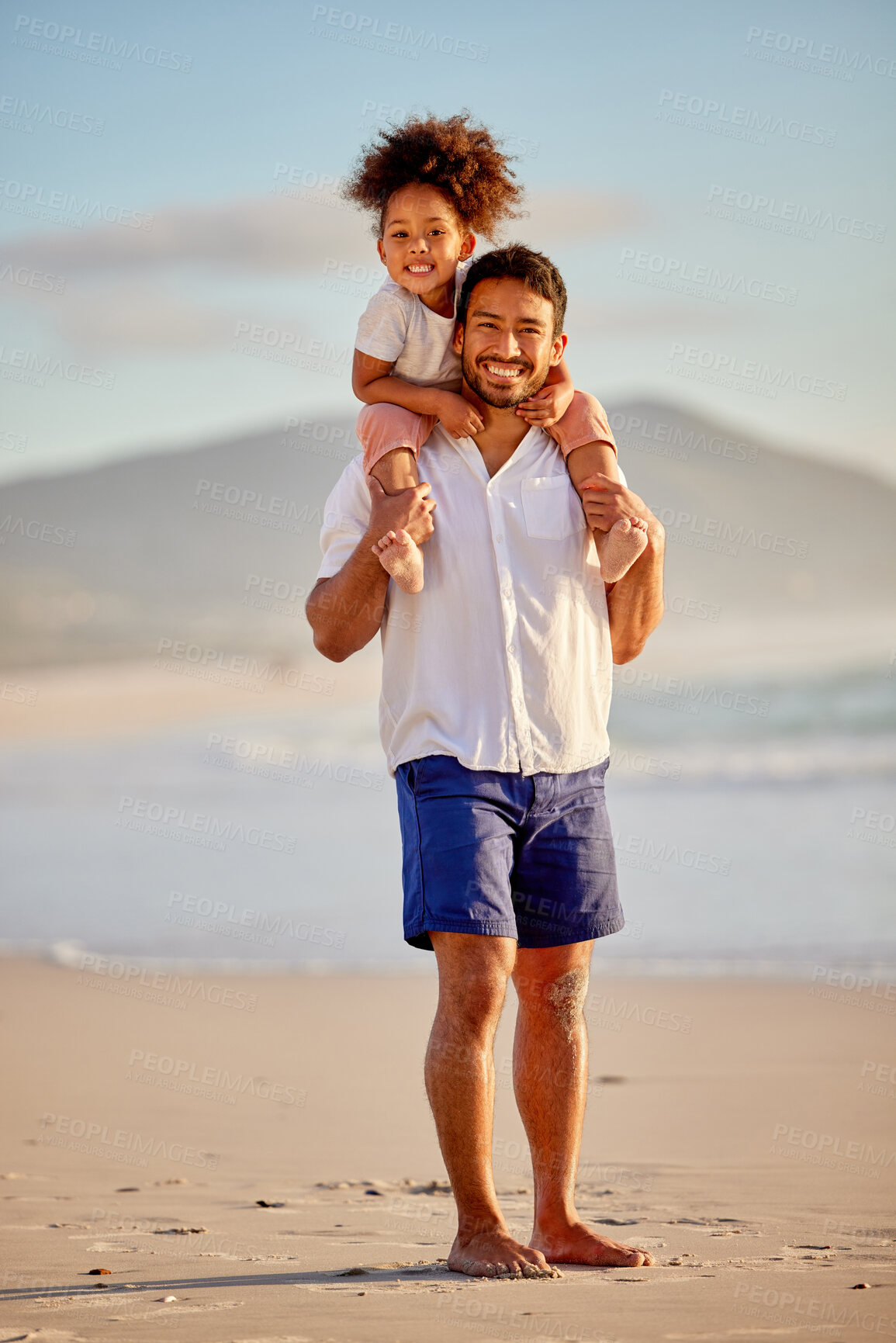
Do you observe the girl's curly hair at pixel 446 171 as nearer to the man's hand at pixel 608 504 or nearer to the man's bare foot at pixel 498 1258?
the man's hand at pixel 608 504

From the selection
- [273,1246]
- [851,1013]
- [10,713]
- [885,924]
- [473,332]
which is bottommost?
[273,1246]

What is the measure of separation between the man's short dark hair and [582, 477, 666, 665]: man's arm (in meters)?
0.47

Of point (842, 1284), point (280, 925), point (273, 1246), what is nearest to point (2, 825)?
point (280, 925)

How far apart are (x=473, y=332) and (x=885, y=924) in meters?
5.84

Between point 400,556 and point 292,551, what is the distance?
22958 millimetres

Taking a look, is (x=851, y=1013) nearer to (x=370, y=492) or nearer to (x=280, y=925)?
(x=280, y=925)

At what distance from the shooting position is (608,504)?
10.7 feet

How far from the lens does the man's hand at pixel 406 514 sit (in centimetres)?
313

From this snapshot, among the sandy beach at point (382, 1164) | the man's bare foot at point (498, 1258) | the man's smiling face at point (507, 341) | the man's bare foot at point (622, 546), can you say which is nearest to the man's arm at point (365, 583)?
the man's smiling face at point (507, 341)

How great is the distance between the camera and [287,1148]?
187 inches

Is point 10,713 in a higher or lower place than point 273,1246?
higher

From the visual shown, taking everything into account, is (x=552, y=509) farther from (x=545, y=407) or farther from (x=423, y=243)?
(x=423, y=243)

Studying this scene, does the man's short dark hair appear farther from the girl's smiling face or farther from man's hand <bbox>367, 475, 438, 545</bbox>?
man's hand <bbox>367, 475, 438, 545</bbox>

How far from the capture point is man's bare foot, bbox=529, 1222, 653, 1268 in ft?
9.96
